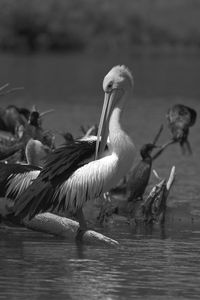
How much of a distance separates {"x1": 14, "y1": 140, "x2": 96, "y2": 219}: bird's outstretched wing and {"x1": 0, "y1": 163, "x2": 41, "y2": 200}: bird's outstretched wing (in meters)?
0.17

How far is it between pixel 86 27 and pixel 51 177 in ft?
129

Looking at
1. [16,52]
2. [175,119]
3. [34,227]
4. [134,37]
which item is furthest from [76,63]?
[34,227]

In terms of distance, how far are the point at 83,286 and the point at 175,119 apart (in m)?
4.72

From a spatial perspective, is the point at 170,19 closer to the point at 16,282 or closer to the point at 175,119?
the point at 175,119

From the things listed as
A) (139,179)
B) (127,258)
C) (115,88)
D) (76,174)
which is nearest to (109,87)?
(115,88)

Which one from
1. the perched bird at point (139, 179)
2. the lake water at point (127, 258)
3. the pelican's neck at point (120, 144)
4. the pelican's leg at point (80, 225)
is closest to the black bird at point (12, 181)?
the lake water at point (127, 258)

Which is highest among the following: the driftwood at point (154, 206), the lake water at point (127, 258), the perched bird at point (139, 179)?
the perched bird at point (139, 179)

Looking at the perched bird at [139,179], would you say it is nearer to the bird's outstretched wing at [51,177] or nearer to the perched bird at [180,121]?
the perched bird at [180,121]

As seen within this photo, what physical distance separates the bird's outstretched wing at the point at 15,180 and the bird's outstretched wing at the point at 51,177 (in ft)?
0.57

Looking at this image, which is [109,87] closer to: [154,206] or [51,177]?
[51,177]

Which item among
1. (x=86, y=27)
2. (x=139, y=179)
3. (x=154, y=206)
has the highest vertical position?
(x=86, y=27)

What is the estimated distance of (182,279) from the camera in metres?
8.56

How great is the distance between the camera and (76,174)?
9.84 meters

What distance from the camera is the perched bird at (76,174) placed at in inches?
381
